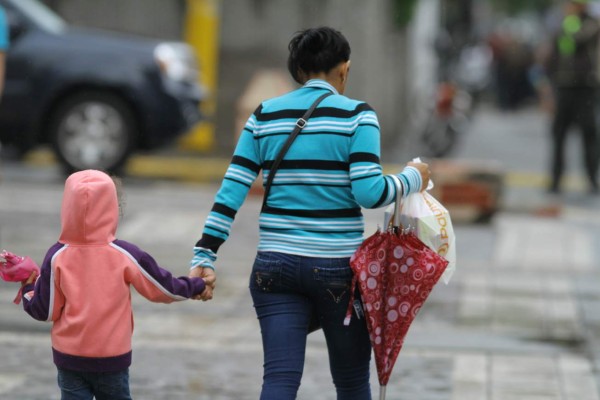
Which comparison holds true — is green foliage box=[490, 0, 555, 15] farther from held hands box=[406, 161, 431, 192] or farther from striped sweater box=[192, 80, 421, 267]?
striped sweater box=[192, 80, 421, 267]

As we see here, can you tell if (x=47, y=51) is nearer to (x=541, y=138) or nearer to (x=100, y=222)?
(x=100, y=222)

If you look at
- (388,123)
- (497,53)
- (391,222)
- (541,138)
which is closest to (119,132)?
(388,123)

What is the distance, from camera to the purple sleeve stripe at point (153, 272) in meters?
4.61

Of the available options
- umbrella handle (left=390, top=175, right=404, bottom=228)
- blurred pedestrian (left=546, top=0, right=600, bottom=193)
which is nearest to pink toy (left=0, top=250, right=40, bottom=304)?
umbrella handle (left=390, top=175, right=404, bottom=228)

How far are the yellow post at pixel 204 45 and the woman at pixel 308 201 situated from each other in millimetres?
12790

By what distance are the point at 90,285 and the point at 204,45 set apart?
43.7 feet

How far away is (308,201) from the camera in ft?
15.5

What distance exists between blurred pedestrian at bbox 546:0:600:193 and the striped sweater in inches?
414

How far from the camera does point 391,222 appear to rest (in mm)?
4863

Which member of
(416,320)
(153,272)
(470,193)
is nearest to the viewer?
(153,272)

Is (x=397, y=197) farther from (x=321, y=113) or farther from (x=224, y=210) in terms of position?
(x=224, y=210)

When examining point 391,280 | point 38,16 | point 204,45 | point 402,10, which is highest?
point 402,10

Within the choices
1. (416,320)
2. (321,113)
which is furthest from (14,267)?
(416,320)

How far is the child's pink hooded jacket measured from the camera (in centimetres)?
453
